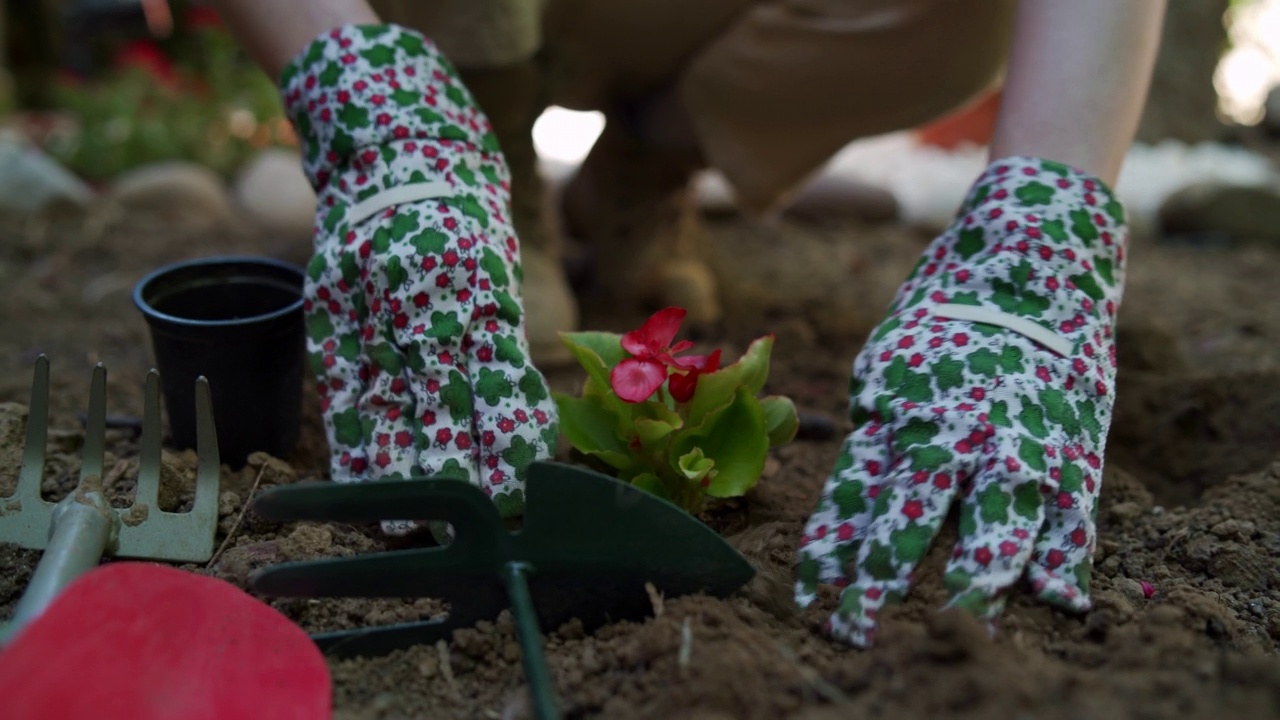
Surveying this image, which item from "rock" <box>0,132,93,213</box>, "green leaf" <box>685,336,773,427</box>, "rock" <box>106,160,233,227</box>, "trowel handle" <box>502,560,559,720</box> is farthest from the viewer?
"rock" <box>106,160,233,227</box>

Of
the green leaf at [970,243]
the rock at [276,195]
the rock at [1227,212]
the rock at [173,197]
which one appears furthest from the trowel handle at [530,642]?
the rock at [1227,212]

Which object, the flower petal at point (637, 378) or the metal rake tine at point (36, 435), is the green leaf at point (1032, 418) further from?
the metal rake tine at point (36, 435)

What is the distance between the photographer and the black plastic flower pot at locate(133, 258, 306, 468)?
46.3 inches

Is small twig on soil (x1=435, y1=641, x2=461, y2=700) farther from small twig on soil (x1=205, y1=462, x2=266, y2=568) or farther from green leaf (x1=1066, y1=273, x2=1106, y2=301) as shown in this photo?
green leaf (x1=1066, y1=273, x2=1106, y2=301)

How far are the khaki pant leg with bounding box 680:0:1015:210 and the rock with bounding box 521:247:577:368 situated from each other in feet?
1.27

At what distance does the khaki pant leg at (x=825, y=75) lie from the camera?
5.88 feet

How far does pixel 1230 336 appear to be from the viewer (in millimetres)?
2170

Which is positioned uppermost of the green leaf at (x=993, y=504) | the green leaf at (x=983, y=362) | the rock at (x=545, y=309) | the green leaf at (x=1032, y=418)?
the green leaf at (x=983, y=362)

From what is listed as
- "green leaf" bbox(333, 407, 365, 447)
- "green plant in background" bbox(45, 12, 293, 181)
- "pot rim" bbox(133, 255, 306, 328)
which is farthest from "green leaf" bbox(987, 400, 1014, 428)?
"green plant in background" bbox(45, 12, 293, 181)

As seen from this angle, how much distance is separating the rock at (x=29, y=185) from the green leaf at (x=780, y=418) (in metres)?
2.28

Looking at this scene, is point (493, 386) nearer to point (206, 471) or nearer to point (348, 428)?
point (348, 428)

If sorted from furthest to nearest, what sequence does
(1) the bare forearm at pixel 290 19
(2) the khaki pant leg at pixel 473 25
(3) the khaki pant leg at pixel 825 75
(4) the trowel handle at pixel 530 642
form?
(3) the khaki pant leg at pixel 825 75 < (2) the khaki pant leg at pixel 473 25 < (1) the bare forearm at pixel 290 19 < (4) the trowel handle at pixel 530 642

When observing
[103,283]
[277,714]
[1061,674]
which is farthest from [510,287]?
[103,283]

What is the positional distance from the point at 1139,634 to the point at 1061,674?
0.15 m
